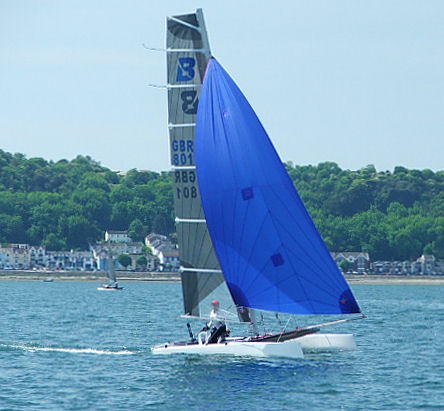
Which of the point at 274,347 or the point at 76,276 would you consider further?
the point at 76,276

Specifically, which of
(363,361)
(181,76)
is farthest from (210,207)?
(363,361)

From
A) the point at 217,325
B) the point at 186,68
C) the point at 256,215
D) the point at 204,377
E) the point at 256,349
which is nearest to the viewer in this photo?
the point at 204,377

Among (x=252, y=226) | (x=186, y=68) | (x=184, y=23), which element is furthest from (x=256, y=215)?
(x=184, y=23)

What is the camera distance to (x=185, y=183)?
37969 millimetres

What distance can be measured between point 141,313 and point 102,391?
1455 inches

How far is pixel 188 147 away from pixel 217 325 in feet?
18.3

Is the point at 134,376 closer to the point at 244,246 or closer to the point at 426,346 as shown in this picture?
the point at 244,246

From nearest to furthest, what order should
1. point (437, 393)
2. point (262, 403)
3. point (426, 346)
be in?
point (262, 403) → point (437, 393) → point (426, 346)

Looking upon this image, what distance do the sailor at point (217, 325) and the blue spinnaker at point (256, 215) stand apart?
1.10 meters

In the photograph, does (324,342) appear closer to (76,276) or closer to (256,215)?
(256,215)

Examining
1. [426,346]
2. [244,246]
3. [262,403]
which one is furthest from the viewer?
[426,346]

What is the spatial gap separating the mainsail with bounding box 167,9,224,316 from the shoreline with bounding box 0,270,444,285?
131549 millimetres

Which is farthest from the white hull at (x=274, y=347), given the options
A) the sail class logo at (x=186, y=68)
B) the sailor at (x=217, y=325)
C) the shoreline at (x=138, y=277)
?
the shoreline at (x=138, y=277)

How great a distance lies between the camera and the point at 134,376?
3394 centimetres
